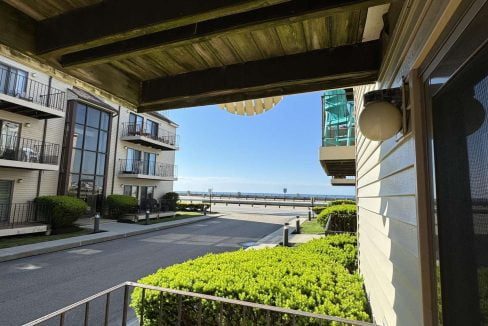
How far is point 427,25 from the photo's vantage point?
5.12 feet

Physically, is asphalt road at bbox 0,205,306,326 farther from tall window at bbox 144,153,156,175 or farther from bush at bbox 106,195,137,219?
tall window at bbox 144,153,156,175

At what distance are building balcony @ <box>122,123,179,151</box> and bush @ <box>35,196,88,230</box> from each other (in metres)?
7.55

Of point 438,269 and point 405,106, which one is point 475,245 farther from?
point 405,106

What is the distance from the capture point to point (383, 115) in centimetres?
214

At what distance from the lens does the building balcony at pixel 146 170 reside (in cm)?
2199

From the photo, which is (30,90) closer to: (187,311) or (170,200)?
(170,200)

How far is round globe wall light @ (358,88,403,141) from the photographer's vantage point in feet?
6.93

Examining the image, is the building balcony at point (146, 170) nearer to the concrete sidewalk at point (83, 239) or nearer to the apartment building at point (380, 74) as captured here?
the concrete sidewalk at point (83, 239)

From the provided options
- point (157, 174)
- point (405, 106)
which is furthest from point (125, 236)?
point (405, 106)

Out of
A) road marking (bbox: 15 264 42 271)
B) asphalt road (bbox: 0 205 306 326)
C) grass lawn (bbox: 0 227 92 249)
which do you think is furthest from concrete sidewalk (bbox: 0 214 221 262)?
road marking (bbox: 15 264 42 271)

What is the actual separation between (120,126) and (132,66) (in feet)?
65.7

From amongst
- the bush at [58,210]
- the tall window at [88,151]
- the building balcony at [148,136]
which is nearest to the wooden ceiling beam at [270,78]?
the bush at [58,210]

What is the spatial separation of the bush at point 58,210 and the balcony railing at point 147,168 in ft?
22.0

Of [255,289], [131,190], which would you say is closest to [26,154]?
[131,190]
